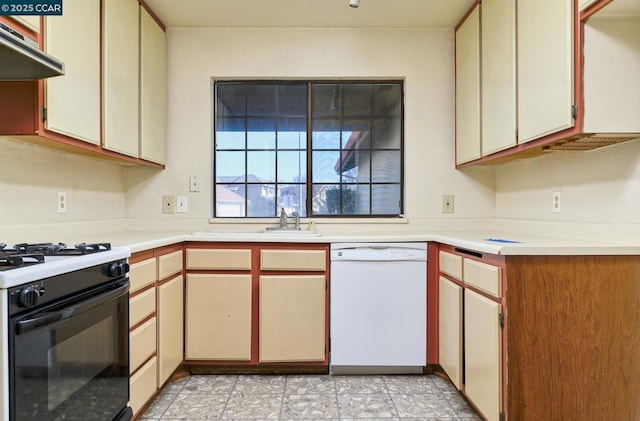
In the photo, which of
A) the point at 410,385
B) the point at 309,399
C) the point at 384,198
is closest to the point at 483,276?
the point at 410,385

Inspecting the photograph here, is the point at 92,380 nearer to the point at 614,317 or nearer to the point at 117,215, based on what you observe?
the point at 117,215

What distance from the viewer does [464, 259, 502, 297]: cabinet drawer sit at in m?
1.53

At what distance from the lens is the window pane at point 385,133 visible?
9.31 ft

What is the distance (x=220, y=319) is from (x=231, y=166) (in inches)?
46.2

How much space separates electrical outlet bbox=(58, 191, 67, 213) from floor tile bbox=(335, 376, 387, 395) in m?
1.82

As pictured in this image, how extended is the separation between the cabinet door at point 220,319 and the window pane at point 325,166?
1.00 metres

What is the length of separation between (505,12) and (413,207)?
132cm

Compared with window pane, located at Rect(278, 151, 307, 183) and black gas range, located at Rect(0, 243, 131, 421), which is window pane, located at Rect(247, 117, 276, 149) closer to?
window pane, located at Rect(278, 151, 307, 183)

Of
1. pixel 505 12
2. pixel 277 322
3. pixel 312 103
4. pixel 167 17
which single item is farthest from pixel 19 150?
pixel 505 12

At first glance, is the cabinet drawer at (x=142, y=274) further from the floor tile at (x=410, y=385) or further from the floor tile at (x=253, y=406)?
the floor tile at (x=410, y=385)

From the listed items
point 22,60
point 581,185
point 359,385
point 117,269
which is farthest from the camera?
point 359,385

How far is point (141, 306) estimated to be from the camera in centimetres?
175

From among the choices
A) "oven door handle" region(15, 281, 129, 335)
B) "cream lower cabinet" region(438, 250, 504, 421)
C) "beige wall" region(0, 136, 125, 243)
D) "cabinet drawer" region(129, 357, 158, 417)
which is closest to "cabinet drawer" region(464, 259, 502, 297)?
"cream lower cabinet" region(438, 250, 504, 421)

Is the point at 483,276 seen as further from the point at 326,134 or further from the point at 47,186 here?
the point at 47,186
